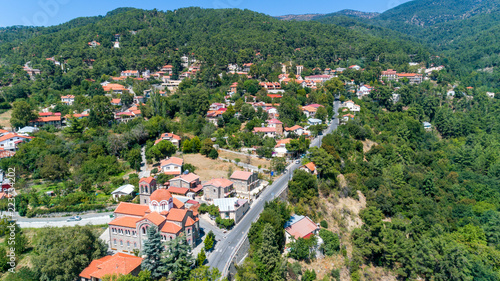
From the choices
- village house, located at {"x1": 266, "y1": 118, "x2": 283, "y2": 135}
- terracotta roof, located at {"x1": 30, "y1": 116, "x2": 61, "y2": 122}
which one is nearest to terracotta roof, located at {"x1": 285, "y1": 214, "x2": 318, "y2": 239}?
village house, located at {"x1": 266, "y1": 118, "x2": 283, "y2": 135}

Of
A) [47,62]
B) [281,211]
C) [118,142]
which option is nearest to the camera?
[281,211]

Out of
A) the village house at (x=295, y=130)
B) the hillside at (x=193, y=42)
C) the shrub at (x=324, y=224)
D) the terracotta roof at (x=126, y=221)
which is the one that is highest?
the hillside at (x=193, y=42)

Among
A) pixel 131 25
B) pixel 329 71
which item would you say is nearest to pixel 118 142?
pixel 329 71

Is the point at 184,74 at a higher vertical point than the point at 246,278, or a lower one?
higher

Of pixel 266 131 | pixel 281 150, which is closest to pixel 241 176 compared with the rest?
pixel 281 150

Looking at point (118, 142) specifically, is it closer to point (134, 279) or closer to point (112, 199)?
point (112, 199)

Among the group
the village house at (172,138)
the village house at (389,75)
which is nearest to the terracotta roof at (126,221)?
the village house at (172,138)

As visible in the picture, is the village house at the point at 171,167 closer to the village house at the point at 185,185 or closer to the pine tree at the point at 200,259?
the village house at the point at 185,185
